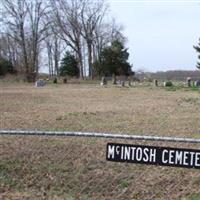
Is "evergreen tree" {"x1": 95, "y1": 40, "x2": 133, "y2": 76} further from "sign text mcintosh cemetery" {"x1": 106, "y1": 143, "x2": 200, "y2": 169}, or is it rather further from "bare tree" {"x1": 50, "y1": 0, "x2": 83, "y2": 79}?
"sign text mcintosh cemetery" {"x1": 106, "y1": 143, "x2": 200, "y2": 169}

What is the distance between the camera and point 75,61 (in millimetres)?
97000

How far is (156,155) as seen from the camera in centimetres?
584

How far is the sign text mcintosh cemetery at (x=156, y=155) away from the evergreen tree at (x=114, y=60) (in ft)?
276

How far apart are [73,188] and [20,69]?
87907mm

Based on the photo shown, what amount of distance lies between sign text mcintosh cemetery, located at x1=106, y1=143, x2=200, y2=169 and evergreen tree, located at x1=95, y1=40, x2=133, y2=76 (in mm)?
84065

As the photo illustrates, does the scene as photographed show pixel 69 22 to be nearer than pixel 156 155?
No

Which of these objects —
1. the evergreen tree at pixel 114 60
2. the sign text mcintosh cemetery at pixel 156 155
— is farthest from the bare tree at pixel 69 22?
the sign text mcintosh cemetery at pixel 156 155

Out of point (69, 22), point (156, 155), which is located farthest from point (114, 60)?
point (156, 155)

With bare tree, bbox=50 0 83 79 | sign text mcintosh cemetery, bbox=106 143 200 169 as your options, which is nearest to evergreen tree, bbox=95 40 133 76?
bare tree, bbox=50 0 83 79

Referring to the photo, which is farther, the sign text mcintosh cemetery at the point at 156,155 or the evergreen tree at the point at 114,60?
the evergreen tree at the point at 114,60

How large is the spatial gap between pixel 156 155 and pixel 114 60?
84.4m

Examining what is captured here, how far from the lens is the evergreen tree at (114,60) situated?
89938 mm

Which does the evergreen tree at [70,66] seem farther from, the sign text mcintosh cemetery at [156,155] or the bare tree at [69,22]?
the sign text mcintosh cemetery at [156,155]

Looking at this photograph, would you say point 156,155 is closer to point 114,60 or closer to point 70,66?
point 114,60
